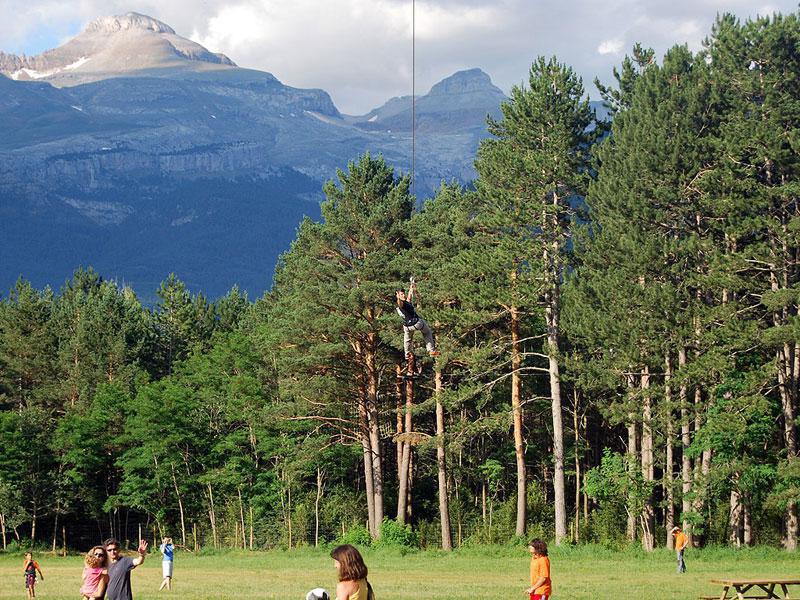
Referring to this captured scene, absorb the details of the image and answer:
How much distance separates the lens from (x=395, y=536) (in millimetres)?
53656

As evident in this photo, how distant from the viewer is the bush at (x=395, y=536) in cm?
5322

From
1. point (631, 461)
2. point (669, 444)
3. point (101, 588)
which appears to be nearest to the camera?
point (101, 588)

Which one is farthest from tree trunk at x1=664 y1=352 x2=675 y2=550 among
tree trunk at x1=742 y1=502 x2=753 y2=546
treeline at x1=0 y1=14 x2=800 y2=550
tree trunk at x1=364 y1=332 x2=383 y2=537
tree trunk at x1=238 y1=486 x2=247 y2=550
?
tree trunk at x1=238 y1=486 x2=247 y2=550

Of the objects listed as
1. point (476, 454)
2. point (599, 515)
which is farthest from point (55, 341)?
point (599, 515)

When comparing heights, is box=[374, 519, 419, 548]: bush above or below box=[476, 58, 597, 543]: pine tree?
below

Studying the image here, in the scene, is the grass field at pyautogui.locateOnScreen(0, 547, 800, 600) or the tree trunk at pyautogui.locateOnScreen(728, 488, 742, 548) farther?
the tree trunk at pyautogui.locateOnScreen(728, 488, 742, 548)

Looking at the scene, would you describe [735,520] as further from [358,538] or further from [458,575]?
[358,538]

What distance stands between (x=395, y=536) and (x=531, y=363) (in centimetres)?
1184

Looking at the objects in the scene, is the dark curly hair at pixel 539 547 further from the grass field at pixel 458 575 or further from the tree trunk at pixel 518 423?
the tree trunk at pixel 518 423

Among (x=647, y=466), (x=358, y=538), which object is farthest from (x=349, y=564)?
(x=358, y=538)

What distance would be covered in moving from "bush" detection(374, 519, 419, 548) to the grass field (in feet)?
5.90

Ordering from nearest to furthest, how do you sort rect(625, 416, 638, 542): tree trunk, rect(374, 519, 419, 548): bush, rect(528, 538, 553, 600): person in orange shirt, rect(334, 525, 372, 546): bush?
rect(528, 538, 553, 600): person in orange shirt, rect(625, 416, 638, 542): tree trunk, rect(374, 519, 419, 548): bush, rect(334, 525, 372, 546): bush

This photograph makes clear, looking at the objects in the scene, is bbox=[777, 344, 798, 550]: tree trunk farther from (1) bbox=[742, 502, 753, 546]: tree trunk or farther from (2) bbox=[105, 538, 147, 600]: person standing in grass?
(2) bbox=[105, 538, 147, 600]: person standing in grass

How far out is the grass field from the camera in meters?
31.3
